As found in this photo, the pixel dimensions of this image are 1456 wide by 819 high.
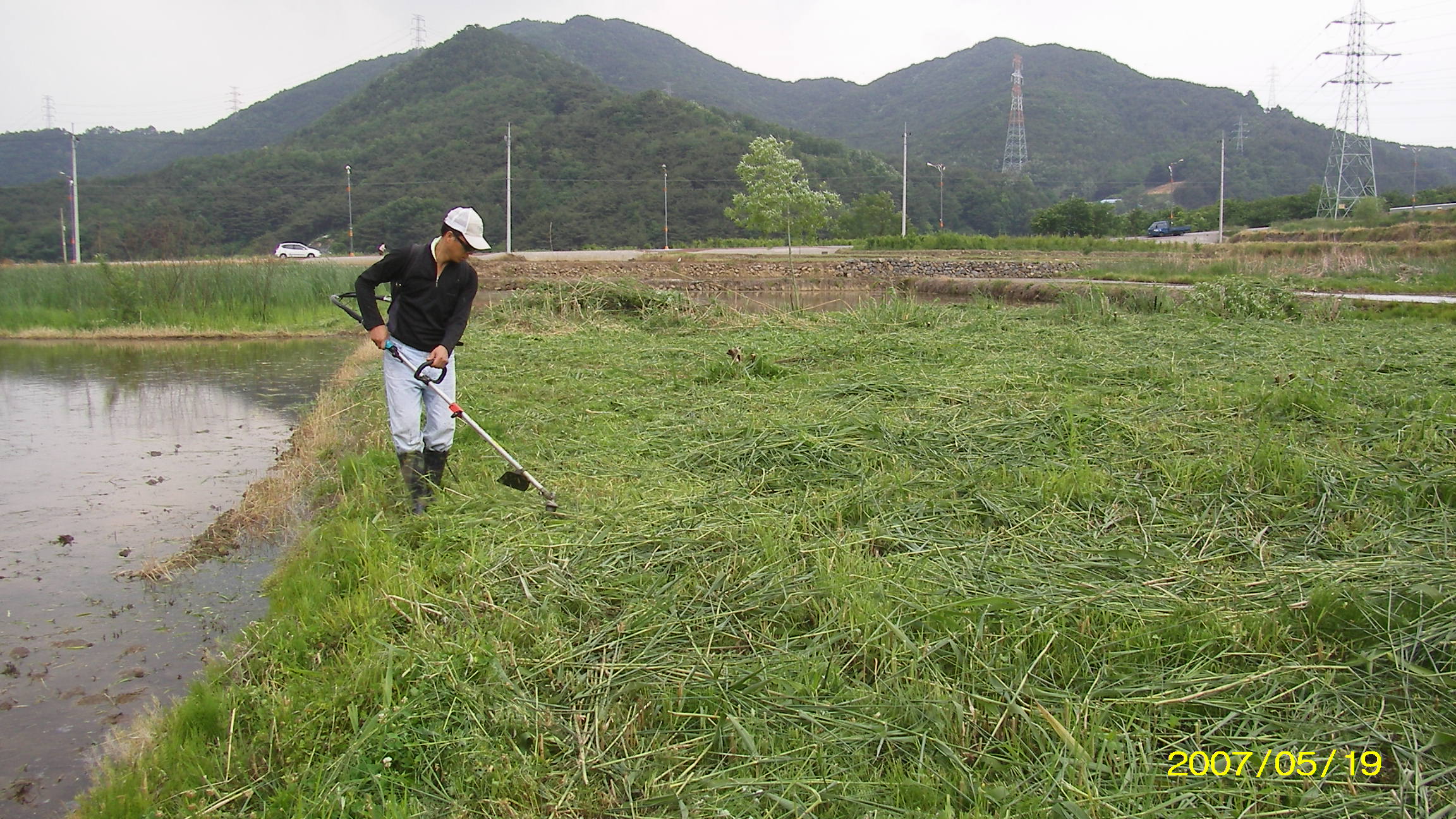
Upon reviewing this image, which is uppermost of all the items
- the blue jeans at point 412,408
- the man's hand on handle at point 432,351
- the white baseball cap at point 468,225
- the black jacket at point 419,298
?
the white baseball cap at point 468,225

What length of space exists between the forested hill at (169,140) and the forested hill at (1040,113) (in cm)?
2681

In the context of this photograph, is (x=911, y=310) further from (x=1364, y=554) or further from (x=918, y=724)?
(x=918, y=724)

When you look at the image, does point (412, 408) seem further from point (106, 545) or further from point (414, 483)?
point (106, 545)

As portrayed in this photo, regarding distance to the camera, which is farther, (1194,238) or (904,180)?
(904,180)

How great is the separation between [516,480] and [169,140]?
82.1 meters

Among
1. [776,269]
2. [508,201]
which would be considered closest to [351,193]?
[508,201]

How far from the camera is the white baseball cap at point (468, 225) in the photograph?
4.31 metres

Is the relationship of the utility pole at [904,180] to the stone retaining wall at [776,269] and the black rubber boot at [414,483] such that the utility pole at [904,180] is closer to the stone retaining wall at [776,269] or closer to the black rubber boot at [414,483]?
the stone retaining wall at [776,269]

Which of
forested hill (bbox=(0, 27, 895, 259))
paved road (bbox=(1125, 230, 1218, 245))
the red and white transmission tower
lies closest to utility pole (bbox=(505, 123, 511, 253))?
forested hill (bbox=(0, 27, 895, 259))

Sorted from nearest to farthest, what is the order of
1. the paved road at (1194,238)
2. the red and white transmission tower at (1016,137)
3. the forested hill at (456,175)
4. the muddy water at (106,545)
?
the muddy water at (106,545) → the paved road at (1194,238) → the forested hill at (456,175) → the red and white transmission tower at (1016,137)

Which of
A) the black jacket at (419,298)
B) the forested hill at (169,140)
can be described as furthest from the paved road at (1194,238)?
the forested hill at (169,140)

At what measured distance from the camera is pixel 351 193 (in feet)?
162

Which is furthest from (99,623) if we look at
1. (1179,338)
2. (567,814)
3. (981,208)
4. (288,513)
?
(981,208)
